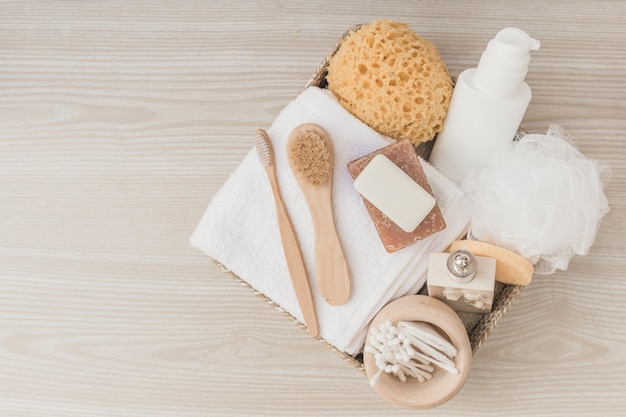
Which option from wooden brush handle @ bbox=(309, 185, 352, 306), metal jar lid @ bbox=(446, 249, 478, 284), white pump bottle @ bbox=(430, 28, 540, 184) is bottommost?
wooden brush handle @ bbox=(309, 185, 352, 306)

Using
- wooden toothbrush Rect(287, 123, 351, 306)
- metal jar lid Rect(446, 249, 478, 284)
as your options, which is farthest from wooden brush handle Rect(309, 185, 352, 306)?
metal jar lid Rect(446, 249, 478, 284)

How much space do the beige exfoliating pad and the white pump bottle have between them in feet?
0.30

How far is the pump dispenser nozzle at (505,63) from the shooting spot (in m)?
0.59

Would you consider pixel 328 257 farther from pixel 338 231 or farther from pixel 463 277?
pixel 463 277

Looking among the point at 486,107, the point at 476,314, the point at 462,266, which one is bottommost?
the point at 476,314

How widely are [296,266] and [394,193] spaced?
0.14 meters

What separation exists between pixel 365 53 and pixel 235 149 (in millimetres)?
231

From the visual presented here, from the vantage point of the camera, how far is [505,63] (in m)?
0.60

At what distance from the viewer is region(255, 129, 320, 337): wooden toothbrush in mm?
681

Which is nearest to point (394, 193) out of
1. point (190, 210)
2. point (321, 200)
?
point (321, 200)

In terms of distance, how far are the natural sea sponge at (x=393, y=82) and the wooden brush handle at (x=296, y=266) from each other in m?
0.12

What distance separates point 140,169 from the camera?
0.82 metres

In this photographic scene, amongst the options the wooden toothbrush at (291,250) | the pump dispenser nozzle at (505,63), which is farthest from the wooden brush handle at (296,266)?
the pump dispenser nozzle at (505,63)

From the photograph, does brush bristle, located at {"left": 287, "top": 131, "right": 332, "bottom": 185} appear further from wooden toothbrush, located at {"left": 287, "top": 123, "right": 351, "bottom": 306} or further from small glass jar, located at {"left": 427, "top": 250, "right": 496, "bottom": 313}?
small glass jar, located at {"left": 427, "top": 250, "right": 496, "bottom": 313}
